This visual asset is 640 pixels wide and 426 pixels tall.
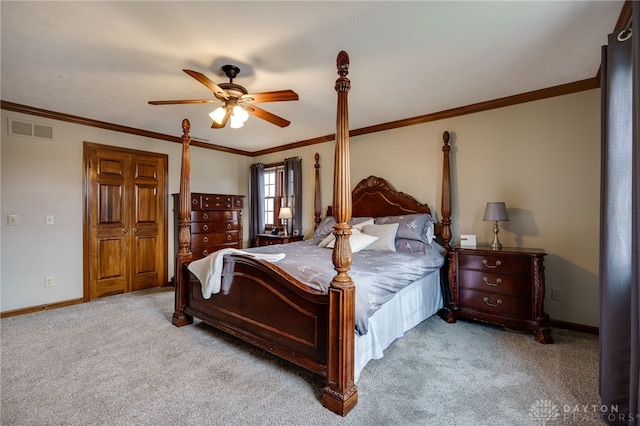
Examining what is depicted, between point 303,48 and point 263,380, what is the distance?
2434 millimetres

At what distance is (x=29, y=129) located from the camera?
3.53 metres

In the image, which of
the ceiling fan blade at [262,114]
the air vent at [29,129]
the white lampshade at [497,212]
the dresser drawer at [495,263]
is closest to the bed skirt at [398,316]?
the dresser drawer at [495,263]

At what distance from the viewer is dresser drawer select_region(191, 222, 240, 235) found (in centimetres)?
448

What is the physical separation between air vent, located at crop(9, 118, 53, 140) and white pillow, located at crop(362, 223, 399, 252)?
13.5 ft

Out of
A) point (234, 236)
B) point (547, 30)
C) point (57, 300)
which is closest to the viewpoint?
point (547, 30)

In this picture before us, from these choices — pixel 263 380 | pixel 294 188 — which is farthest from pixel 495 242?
pixel 294 188

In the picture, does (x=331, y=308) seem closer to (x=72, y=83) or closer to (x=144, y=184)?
(x=72, y=83)

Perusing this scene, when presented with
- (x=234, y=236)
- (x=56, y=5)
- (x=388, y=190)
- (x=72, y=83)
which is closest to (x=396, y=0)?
(x=56, y=5)

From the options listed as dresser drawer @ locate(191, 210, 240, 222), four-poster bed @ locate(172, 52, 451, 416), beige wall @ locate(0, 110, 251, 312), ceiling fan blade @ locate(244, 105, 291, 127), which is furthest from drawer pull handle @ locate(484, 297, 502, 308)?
beige wall @ locate(0, 110, 251, 312)

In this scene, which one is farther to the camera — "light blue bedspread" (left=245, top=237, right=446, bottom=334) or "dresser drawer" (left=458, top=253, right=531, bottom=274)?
"dresser drawer" (left=458, top=253, right=531, bottom=274)

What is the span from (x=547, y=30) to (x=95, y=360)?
414cm

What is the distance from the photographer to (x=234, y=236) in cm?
504

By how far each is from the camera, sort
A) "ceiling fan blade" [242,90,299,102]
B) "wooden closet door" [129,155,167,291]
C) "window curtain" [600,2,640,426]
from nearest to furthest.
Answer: "window curtain" [600,2,640,426] < "ceiling fan blade" [242,90,299,102] < "wooden closet door" [129,155,167,291]

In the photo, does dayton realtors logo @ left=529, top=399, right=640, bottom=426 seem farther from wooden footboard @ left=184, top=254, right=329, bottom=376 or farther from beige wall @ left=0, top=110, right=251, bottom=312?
beige wall @ left=0, top=110, right=251, bottom=312
